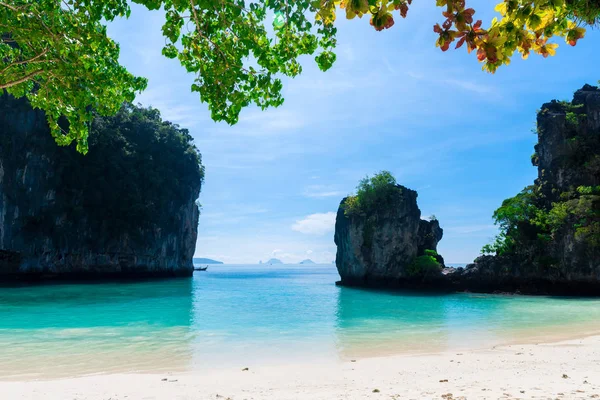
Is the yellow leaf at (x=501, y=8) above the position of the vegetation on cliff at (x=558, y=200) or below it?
below

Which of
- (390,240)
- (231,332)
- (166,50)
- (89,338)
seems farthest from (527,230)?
(166,50)

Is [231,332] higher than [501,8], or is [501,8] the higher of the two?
[501,8]

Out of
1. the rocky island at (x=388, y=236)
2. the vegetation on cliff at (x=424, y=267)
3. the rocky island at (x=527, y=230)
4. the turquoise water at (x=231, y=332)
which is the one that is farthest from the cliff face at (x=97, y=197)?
the vegetation on cliff at (x=424, y=267)

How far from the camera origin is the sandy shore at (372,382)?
16.4ft

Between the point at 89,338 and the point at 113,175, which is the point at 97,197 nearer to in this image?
the point at 113,175

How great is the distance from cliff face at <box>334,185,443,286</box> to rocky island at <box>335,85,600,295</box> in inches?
3.6

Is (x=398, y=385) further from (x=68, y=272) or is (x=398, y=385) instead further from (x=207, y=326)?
(x=68, y=272)

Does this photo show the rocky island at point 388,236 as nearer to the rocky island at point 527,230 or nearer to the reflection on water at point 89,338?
the rocky island at point 527,230

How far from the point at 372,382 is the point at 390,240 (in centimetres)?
2927

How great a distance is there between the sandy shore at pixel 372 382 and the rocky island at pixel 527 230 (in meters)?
22.4

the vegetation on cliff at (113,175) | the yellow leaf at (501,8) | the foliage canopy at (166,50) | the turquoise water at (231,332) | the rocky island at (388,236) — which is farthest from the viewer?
the vegetation on cliff at (113,175)

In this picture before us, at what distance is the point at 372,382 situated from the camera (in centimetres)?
589

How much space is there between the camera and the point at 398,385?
563cm

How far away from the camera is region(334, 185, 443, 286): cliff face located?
34.2 metres
